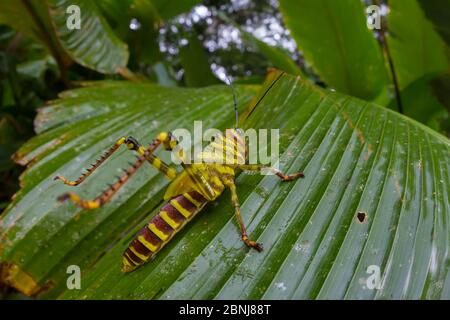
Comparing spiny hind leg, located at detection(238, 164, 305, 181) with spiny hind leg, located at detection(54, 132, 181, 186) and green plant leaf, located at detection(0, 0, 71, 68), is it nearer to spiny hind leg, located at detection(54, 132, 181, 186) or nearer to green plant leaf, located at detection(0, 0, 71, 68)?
spiny hind leg, located at detection(54, 132, 181, 186)

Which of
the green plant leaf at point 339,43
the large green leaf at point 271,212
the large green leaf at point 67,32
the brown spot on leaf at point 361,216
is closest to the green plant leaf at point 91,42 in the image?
the large green leaf at point 67,32

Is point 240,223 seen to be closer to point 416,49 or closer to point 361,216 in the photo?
point 361,216

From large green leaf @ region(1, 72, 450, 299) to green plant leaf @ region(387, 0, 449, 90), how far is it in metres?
0.54

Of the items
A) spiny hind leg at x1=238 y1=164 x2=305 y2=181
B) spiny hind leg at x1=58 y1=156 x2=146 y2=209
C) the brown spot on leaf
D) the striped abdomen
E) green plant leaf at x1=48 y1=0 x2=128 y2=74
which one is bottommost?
the striped abdomen

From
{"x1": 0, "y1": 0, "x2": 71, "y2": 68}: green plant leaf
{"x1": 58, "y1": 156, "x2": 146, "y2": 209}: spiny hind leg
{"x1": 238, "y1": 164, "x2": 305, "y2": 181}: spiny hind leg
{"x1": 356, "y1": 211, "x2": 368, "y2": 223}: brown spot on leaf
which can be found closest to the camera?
{"x1": 58, "y1": 156, "x2": 146, "y2": 209}: spiny hind leg

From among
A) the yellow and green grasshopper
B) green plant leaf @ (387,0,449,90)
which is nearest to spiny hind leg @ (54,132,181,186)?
the yellow and green grasshopper

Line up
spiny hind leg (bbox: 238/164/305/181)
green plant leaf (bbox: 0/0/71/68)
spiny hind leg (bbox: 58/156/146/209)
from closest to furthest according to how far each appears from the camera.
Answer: spiny hind leg (bbox: 58/156/146/209), spiny hind leg (bbox: 238/164/305/181), green plant leaf (bbox: 0/0/71/68)

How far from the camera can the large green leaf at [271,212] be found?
0.61 metres

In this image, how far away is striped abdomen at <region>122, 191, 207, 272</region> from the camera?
73cm

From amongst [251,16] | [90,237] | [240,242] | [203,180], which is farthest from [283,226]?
[251,16]

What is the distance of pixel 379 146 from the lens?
83 centimetres

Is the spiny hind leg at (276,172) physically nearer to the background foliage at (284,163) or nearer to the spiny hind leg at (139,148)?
the background foliage at (284,163)

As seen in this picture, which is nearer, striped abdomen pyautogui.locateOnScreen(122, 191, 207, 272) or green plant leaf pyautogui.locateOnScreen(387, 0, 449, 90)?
striped abdomen pyautogui.locateOnScreen(122, 191, 207, 272)

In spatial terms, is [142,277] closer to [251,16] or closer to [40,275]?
[40,275]
